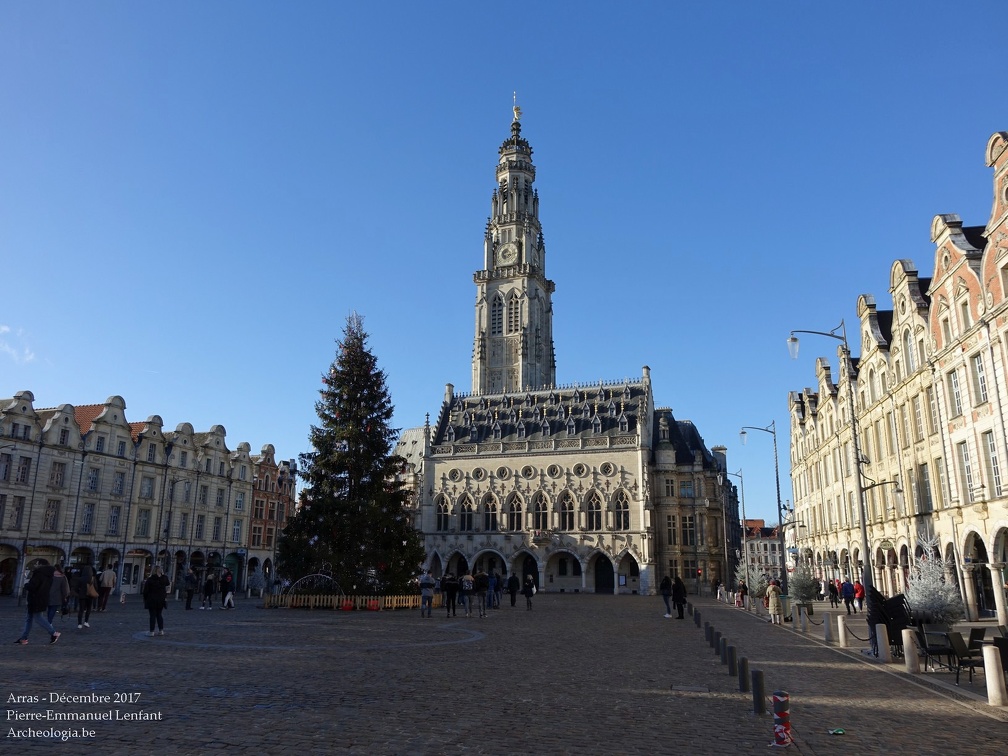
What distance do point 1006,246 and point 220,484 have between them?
56390mm

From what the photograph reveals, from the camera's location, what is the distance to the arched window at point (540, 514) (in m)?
68.5

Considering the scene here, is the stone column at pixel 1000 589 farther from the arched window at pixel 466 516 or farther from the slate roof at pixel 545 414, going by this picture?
the arched window at pixel 466 516

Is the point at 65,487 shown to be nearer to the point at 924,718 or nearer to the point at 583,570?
the point at 583,570

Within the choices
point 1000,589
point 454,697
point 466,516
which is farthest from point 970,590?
point 466,516

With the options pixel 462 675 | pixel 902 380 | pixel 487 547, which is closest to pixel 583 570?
pixel 487 547

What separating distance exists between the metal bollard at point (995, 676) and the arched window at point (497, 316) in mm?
84431

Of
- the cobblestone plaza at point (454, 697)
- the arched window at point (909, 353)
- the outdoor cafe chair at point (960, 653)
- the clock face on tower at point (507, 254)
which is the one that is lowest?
the cobblestone plaza at point (454, 697)

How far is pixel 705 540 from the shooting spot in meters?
66.8

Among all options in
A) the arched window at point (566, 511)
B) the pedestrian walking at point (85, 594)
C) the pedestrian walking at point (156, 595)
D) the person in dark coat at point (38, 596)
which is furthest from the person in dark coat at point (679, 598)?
the arched window at point (566, 511)

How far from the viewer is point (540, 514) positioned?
68.9m

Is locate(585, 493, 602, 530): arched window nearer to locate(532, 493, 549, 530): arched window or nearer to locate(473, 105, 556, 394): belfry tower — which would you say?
locate(532, 493, 549, 530): arched window

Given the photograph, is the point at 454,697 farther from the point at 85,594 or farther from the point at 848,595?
the point at 848,595

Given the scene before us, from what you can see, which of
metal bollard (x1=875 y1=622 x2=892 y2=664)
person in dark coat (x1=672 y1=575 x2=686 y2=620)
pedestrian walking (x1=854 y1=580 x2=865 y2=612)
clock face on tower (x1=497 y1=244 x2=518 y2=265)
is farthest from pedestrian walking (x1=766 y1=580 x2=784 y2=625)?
clock face on tower (x1=497 y1=244 x2=518 y2=265)

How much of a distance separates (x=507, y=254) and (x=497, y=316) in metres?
9.42
